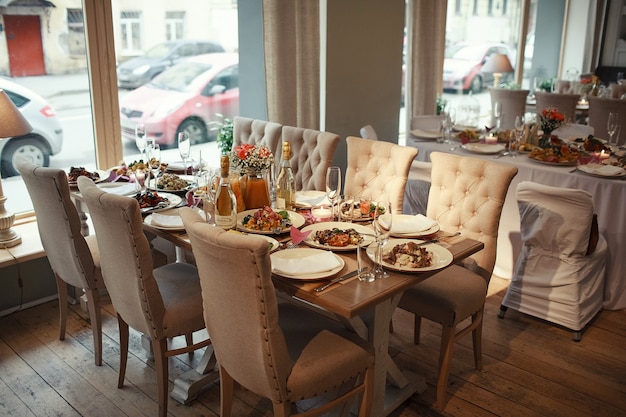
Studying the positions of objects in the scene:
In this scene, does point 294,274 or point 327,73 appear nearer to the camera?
point 294,274

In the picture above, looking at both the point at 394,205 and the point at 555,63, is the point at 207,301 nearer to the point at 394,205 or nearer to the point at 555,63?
the point at 394,205

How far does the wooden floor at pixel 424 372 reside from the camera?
2674 millimetres

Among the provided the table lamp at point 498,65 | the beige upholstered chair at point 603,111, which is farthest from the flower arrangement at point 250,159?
the table lamp at point 498,65

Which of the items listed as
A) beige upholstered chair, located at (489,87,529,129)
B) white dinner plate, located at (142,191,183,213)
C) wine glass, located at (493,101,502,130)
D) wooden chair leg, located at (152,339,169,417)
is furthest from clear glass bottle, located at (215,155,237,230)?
beige upholstered chair, located at (489,87,529,129)

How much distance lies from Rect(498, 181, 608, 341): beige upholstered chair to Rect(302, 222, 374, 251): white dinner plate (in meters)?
1.16

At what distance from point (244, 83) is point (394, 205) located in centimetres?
200

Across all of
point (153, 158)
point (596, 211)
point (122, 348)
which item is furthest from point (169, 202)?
point (596, 211)

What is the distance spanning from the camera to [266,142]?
12.3 feet

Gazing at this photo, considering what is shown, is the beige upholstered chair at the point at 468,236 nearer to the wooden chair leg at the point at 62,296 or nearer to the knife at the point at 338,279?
the knife at the point at 338,279

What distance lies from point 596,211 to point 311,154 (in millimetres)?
1706

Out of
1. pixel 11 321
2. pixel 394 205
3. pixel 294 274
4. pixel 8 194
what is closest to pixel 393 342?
pixel 394 205

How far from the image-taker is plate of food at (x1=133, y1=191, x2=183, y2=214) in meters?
2.82

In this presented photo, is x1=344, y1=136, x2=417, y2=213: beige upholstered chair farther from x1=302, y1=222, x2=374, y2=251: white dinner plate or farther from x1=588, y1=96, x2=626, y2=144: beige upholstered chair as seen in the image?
x1=588, y1=96, x2=626, y2=144: beige upholstered chair

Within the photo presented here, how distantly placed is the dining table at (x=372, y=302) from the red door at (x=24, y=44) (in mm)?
1590
